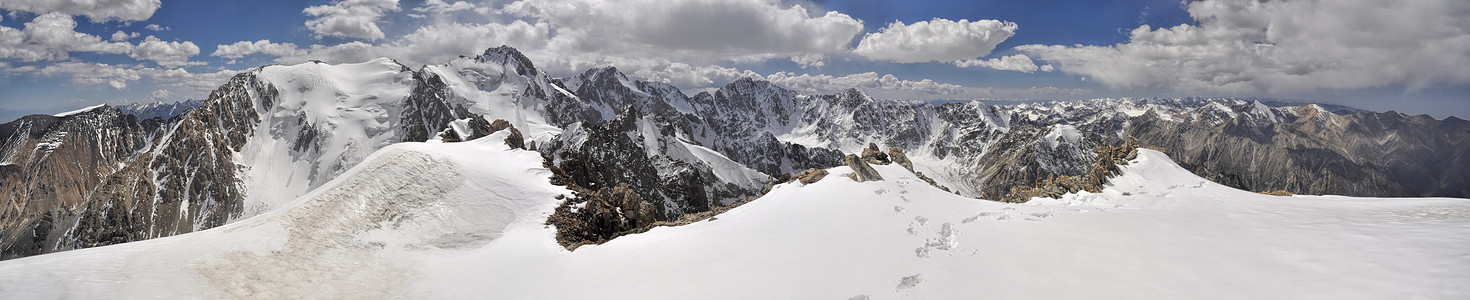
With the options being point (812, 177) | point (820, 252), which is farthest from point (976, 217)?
point (812, 177)

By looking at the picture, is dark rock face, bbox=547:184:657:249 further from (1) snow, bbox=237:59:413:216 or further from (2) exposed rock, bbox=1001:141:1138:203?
(1) snow, bbox=237:59:413:216

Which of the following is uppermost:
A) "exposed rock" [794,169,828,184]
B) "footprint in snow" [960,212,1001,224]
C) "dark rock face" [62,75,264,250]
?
"exposed rock" [794,169,828,184]

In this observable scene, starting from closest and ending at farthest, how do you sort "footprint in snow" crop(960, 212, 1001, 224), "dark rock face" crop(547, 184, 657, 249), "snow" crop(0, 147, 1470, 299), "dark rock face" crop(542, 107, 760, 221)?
"snow" crop(0, 147, 1470, 299) → "footprint in snow" crop(960, 212, 1001, 224) → "dark rock face" crop(547, 184, 657, 249) → "dark rock face" crop(542, 107, 760, 221)

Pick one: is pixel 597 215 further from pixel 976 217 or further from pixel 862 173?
pixel 976 217

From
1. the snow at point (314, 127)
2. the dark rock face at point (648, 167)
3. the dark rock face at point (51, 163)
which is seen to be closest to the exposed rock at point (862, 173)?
the dark rock face at point (648, 167)

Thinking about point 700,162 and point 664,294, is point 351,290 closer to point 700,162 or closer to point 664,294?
point 664,294

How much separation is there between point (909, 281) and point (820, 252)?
A: 2.41 m

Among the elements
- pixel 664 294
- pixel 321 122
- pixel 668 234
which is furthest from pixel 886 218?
pixel 321 122

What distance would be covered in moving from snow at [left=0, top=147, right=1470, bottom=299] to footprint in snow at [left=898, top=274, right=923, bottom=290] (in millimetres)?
94

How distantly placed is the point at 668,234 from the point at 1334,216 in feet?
55.2

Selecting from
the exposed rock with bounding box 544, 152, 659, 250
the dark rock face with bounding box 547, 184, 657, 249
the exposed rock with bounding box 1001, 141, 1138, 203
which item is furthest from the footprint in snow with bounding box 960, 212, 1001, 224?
the dark rock face with bounding box 547, 184, 657, 249

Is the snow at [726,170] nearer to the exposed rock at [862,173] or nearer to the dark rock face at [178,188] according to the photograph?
the dark rock face at [178,188]

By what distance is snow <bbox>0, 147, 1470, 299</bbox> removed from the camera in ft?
27.7

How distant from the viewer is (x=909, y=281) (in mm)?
9773
